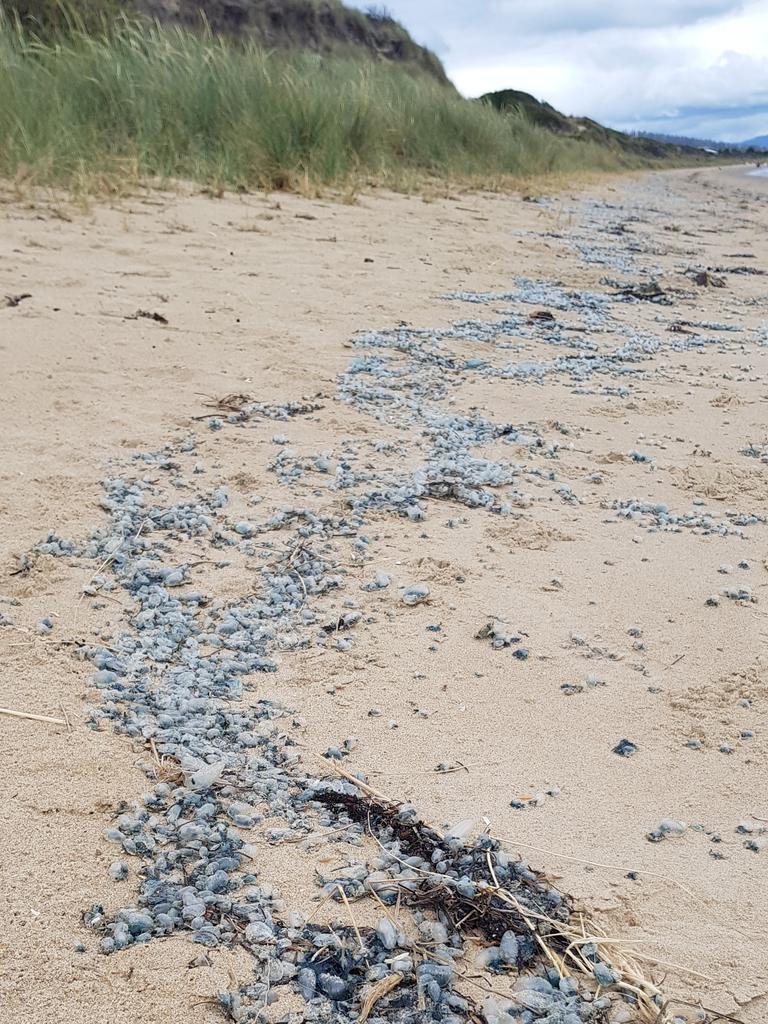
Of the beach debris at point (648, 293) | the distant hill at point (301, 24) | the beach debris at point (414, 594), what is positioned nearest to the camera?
the beach debris at point (414, 594)

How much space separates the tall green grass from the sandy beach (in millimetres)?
982

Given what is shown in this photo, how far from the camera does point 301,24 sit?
1845 centimetres

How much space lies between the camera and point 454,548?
7.19 ft

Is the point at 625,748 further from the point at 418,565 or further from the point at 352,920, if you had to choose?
the point at 418,565

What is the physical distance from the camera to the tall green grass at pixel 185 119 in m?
5.50

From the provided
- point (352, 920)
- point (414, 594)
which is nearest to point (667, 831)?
point (352, 920)

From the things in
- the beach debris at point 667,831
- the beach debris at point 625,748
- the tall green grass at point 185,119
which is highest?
the tall green grass at point 185,119

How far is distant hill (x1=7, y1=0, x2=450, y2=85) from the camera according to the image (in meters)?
15.0

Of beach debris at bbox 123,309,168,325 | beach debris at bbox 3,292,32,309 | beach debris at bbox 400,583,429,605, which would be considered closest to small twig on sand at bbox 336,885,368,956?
beach debris at bbox 400,583,429,605

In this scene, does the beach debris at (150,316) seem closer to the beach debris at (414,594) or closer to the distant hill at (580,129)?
the beach debris at (414,594)

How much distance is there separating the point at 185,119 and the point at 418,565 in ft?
18.3

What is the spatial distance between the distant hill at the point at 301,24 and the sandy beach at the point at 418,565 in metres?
9.56

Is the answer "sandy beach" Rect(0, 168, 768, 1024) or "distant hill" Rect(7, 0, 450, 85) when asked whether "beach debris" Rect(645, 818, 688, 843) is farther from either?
"distant hill" Rect(7, 0, 450, 85)

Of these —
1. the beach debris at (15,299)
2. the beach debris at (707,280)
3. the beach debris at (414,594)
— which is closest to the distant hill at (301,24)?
the beach debris at (707,280)
